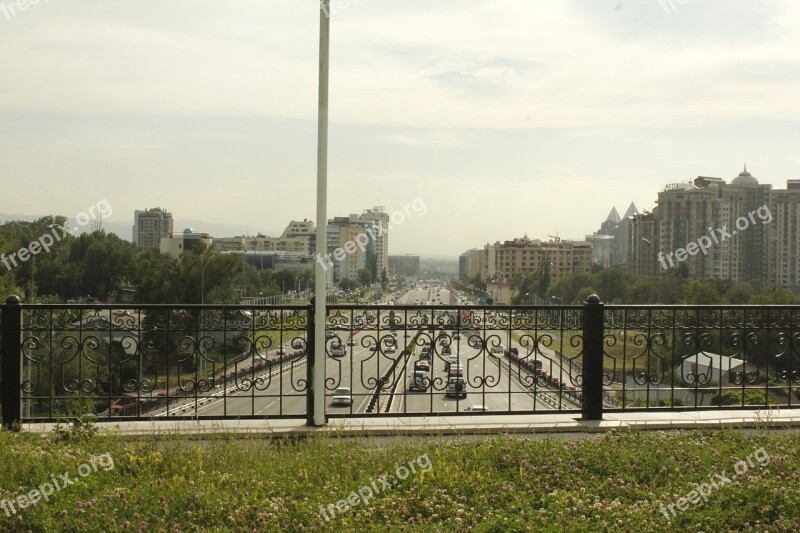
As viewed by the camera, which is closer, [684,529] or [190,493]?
[684,529]

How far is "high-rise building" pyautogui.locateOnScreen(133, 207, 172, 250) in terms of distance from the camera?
227 ft

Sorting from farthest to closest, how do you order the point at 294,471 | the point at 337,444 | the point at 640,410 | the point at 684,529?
the point at 640,410
the point at 337,444
the point at 294,471
the point at 684,529

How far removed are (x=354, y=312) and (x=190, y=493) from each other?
276 centimetres

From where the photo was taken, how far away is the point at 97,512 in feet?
12.1

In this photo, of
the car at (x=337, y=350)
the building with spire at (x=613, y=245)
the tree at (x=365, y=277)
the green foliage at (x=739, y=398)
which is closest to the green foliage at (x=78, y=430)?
the car at (x=337, y=350)

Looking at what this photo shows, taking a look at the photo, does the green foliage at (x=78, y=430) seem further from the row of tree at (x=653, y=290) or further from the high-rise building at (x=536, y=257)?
the high-rise building at (x=536, y=257)

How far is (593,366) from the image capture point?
6.55 m

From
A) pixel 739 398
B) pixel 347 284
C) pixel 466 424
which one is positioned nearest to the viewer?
pixel 466 424

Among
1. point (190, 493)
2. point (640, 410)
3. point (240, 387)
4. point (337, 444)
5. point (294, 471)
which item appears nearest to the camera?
point (190, 493)

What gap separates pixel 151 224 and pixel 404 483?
72172 mm

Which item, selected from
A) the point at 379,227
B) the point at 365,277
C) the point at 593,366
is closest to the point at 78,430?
the point at 593,366

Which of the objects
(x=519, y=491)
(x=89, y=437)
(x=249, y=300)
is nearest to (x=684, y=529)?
(x=519, y=491)

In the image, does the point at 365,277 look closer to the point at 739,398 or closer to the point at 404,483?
the point at 739,398

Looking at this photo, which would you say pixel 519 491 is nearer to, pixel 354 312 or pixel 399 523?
pixel 399 523
